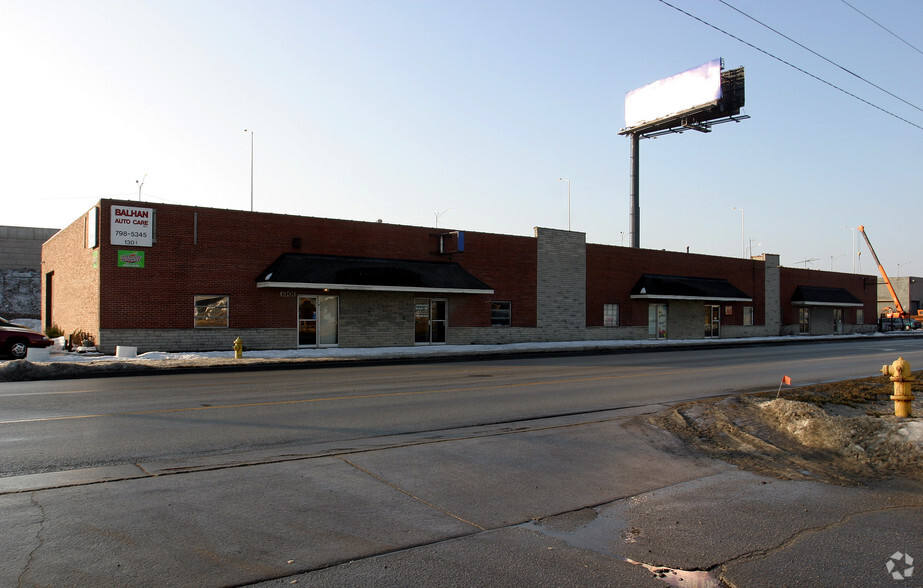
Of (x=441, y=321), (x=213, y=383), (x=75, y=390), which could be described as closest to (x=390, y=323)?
(x=441, y=321)

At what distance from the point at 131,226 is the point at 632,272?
26.7 metres

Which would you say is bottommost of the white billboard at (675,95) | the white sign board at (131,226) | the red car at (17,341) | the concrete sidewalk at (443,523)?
the concrete sidewalk at (443,523)

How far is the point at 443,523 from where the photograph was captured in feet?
17.4

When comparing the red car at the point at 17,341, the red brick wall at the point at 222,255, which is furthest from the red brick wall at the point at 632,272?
the red car at the point at 17,341

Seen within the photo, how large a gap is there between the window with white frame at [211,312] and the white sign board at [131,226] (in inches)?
109

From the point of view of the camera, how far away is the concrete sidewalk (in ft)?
14.1

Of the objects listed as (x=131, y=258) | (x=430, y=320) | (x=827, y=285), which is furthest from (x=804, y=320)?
(x=131, y=258)

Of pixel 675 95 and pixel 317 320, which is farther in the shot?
pixel 675 95

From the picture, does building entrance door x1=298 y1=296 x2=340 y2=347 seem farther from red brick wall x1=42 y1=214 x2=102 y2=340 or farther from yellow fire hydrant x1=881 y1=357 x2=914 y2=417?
yellow fire hydrant x1=881 y1=357 x2=914 y2=417

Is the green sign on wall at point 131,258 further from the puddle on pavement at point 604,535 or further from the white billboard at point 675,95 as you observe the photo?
the white billboard at point 675,95

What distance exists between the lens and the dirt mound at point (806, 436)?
728 centimetres

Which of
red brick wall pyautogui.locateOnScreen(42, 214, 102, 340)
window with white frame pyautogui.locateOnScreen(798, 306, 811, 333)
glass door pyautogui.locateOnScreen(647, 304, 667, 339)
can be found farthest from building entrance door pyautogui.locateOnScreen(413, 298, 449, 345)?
window with white frame pyautogui.locateOnScreen(798, 306, 811, 333)

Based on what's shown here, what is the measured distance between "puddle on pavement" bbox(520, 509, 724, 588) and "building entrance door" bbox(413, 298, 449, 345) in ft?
76.0

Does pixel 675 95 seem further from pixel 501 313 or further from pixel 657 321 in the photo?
pixel 501 313
